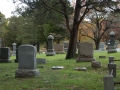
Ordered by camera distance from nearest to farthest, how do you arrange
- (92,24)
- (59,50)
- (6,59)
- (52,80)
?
1. (52,80)
2. (6,59)
3. (59,50)
4. (92,24)

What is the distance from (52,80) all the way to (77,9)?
37.2 ft

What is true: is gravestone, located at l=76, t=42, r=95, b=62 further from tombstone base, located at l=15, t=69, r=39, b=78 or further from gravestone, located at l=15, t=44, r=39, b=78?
tombstone base, located at l=15, t=69, r=39, b=78

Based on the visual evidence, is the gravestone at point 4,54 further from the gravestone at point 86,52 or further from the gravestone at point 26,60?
the gravestone at point 26,60

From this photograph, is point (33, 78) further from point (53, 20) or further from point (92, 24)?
point (92, 24)

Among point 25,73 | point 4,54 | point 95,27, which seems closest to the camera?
point 25,73

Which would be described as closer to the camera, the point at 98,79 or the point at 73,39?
the point at 98,79

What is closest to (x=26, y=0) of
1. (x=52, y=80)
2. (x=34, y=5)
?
(x=34, y=5)

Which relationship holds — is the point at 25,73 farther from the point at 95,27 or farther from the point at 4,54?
the point at 95,27

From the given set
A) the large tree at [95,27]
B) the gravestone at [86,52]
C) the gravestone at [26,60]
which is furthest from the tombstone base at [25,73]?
the large tree at [95,27]

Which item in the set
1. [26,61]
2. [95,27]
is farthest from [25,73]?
[95,27]

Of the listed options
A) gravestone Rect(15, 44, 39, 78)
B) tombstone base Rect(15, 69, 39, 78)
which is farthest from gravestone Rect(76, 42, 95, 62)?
tombstone base Rect(15, 69, 39, 78)

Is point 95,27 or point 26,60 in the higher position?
point 95,27

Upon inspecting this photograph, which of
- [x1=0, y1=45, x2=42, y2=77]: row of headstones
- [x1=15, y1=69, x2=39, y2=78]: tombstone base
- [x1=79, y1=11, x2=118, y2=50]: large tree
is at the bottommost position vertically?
[x1=15, y1=69, x2=39, y2=78]: tombstone base

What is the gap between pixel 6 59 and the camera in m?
17.8
